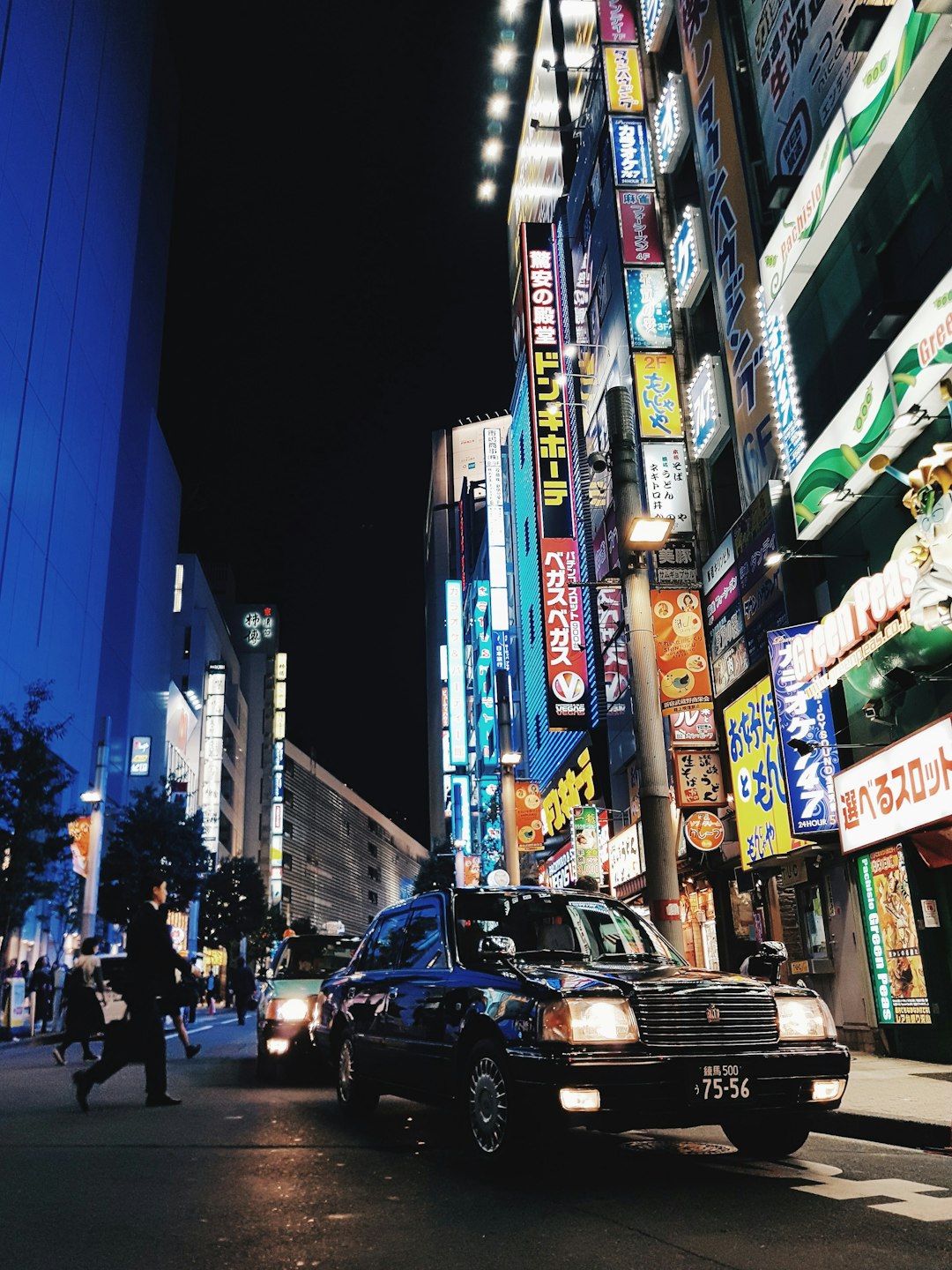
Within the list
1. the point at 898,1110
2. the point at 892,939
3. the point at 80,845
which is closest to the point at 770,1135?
the point at 898,1110

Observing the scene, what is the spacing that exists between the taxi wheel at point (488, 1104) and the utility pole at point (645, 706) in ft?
12.8

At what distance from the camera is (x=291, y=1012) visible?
1170 centimetres

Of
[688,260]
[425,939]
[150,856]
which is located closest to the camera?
[425,939]

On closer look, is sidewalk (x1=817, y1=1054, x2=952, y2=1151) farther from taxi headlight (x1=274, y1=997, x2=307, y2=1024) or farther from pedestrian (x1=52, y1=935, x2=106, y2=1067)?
pedestrian (x1=52, y1=935, x2=106, y2=1067)

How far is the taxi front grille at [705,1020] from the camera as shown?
18.3ft

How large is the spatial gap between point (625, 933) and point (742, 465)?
39.9 ft

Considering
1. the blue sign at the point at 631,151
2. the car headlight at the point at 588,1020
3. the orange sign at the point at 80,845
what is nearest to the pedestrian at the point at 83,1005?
the car headlight at the point at 588,1020

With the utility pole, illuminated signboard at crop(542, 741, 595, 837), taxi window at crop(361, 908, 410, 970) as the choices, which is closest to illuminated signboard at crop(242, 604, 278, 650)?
illuminated signboard at crop(542, 741, 595, 837)

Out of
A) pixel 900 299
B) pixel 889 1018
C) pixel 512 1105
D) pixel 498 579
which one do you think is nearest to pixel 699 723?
pixel 889 1018

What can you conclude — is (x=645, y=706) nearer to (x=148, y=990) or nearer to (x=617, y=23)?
(x=148, y=990)

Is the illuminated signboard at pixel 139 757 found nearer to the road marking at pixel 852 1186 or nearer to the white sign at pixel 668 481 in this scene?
the white sign at pixel 668 481

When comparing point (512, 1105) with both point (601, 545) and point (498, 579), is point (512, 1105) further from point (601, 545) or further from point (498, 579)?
point (498, 579)

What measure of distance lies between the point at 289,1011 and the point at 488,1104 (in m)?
6.33

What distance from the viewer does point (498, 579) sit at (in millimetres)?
Result: 58469
